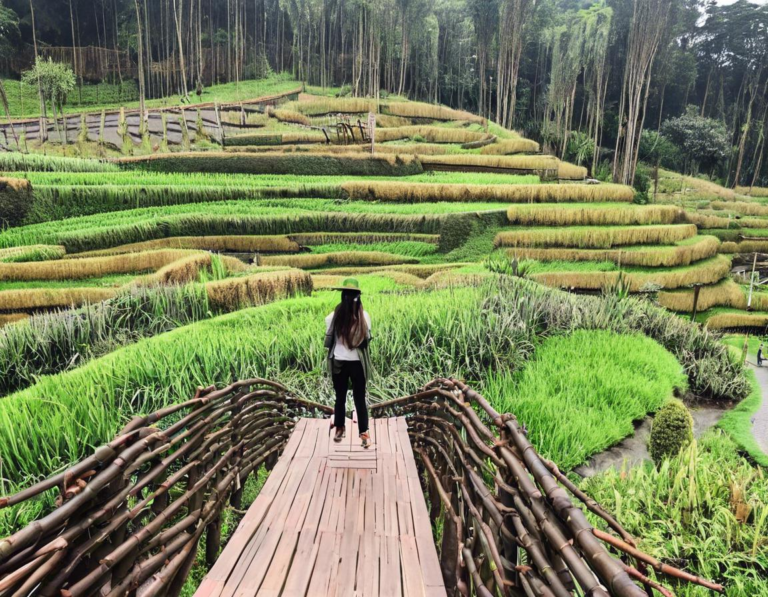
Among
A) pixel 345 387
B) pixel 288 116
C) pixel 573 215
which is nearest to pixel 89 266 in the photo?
pixel 345 387

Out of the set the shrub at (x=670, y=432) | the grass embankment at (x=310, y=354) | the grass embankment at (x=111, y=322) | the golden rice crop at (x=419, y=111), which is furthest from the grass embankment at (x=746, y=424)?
the golden rice crop at (x=419, y=111)

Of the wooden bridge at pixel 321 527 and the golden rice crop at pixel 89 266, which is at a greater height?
the wooden bridge at pixel 321 527

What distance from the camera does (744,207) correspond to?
76.7 feet

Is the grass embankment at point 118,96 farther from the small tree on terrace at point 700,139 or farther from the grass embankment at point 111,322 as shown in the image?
the small tree on terrace at point 700,139

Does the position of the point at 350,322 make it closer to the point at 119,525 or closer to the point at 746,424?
the point at 119,525

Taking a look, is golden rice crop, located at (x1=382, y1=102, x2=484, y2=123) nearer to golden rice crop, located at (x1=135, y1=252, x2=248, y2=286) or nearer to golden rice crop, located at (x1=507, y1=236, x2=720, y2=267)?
golden rice crop, located at (x1=507, y1=236, x2=720, y2=267)

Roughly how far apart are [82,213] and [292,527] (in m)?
11.7

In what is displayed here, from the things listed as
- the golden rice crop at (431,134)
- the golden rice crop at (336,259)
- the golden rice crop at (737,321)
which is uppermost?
the golden rice crop at (431,134)

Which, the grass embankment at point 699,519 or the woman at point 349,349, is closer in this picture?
the grass embankment at point 699,519

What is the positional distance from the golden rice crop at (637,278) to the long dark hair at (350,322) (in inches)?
341

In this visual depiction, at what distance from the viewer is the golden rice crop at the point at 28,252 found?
336 inches

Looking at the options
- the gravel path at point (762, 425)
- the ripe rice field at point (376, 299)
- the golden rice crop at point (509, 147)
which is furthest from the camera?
the golden rice crop at point (509, 147)

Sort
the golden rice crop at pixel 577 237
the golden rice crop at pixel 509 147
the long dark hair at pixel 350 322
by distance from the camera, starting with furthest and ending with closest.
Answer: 1. the golden rice crop at pixel 509 147
2. the golden rice crop at pixel 577 237
3. the long dark hair at pixel 350 322

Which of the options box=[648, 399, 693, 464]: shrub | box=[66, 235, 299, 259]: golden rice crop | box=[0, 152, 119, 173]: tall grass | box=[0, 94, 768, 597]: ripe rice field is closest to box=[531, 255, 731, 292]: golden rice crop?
box=[0, 94, 768, 597]: ripe rice field
